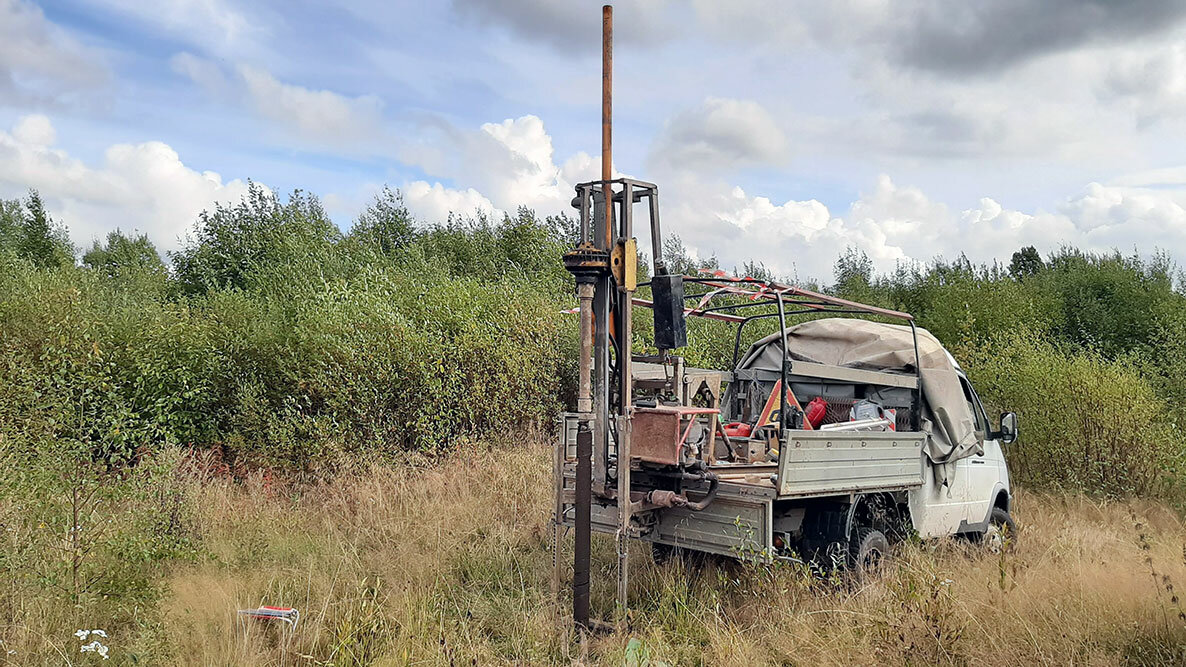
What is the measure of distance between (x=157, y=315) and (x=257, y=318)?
1700 mm

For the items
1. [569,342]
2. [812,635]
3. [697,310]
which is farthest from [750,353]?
[569,342]

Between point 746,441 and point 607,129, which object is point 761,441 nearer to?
point 746,441

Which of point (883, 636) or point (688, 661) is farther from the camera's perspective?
point (688, 661)

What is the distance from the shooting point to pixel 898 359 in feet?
28.2

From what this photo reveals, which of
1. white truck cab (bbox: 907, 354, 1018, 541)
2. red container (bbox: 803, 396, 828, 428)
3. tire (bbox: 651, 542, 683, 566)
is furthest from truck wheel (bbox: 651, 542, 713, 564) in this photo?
white truck cab (bbox: 907, 354, 1018, 541)

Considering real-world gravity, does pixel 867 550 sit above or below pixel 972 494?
below

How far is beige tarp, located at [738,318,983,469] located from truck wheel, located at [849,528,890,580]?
51.5 inches

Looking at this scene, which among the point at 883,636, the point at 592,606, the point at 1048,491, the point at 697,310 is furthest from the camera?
the point at 1048,491

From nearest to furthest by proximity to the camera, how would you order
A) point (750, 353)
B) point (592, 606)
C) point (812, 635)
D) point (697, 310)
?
point (812, 635) → point (592, 606) → point (697, 310) → point (750, 353)

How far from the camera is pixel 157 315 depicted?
1454 centimetres

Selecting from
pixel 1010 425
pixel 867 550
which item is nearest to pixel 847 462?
pixel 867 550

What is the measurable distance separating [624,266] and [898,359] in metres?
3.71

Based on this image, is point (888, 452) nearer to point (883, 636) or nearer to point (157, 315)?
point (883, 636)

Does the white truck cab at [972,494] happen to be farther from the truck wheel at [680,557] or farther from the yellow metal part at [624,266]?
the yellow metal part at [624,266]
